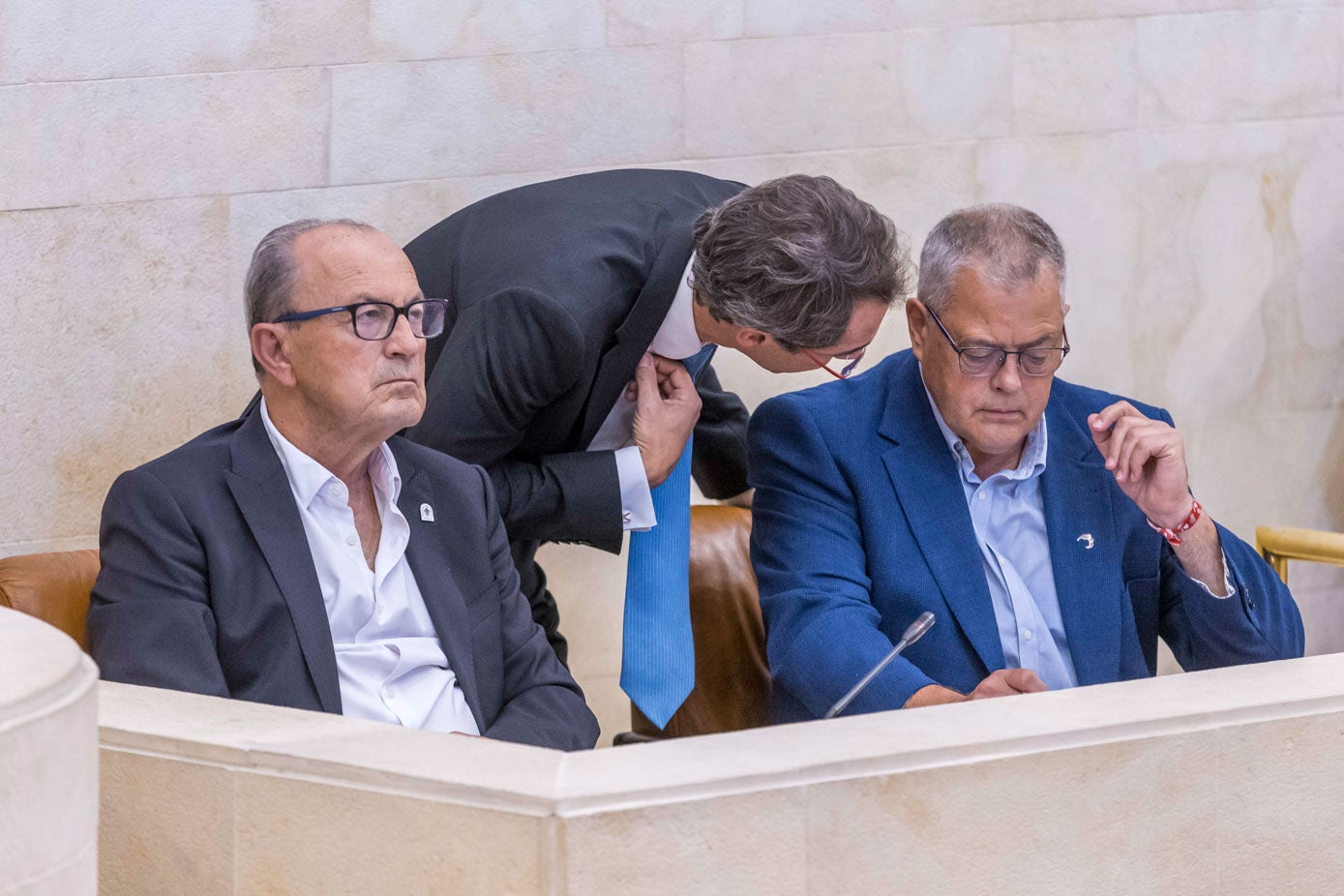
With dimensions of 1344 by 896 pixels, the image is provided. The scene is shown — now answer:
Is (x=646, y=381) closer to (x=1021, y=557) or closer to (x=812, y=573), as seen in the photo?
(x=812, y=573)

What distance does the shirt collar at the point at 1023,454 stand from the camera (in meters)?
2.48

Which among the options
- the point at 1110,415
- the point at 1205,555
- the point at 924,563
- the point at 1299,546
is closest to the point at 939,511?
the point at 924,563

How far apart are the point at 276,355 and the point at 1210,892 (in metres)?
1.34

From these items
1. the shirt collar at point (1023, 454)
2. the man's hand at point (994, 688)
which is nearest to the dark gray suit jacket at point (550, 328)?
the shirt collar at point (1023, 454)

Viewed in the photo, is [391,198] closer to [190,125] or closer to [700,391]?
[190,125]

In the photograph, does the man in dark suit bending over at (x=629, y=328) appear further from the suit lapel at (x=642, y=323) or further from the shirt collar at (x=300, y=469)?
the shirt collar at (x=300, y=469)

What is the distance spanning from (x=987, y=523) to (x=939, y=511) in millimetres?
92

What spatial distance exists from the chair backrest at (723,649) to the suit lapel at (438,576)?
57 centimetres

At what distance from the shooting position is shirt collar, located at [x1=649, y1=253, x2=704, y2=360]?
2.65 m

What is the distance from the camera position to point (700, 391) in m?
3.09

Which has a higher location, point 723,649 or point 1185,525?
point 1185,525

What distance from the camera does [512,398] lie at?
252cm

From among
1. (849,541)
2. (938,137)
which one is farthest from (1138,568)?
(938,137)

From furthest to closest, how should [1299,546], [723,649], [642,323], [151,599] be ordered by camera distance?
[1299,546] → [723,649] → [642,323] → [151,599]
